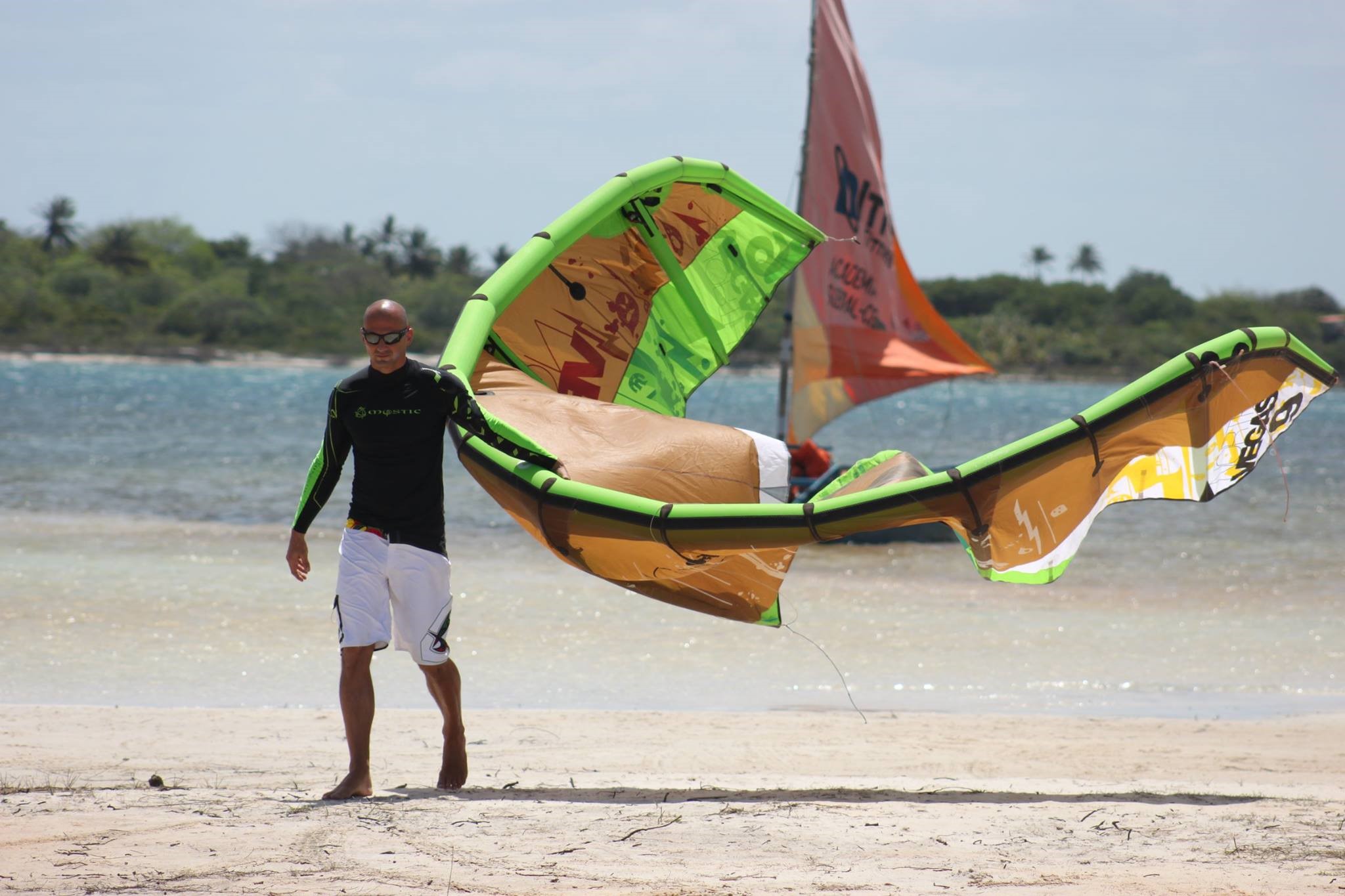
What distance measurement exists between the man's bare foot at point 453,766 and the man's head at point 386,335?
1292mm

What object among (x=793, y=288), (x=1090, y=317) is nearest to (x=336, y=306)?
A: (x=1090, y=317)

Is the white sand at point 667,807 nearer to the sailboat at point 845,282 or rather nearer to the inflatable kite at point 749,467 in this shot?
the inflatable kite at point 749,467

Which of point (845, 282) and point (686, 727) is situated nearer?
point (686, 727)

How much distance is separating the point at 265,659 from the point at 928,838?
16.4ft

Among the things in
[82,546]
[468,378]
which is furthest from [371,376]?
[82,546]

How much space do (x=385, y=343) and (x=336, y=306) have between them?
326 ft

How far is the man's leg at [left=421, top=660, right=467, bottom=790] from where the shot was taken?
14.3 ft

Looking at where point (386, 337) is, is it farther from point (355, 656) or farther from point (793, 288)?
point (793, 288)

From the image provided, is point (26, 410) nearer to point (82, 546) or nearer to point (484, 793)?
point (82, 546)

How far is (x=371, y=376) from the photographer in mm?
4137

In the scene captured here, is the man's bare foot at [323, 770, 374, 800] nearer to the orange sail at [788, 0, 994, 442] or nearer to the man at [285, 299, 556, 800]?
the man at [285, 299, 556, 800]

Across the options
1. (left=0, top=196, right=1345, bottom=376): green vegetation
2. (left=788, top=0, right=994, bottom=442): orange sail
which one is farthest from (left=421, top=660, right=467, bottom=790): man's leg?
(left=0, top=196, right=1345, bottom=376): green vegetation

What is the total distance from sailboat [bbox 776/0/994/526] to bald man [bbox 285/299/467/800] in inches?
434

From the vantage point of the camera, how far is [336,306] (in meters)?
99.9
